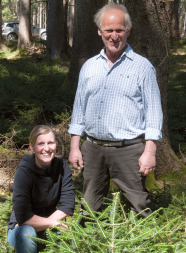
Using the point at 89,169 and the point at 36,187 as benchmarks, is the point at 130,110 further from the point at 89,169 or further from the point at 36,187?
the point at 36,187

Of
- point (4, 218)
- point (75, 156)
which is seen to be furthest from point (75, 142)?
point (4, 218)

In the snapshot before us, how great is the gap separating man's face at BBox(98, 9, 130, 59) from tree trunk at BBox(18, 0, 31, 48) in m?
19.2

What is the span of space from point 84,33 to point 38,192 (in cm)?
740

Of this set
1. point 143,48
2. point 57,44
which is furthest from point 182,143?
point 57,44

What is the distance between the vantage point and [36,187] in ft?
9.84

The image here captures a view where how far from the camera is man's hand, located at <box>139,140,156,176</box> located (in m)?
2.87

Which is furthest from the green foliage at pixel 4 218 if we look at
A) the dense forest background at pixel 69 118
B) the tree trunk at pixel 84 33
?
the tree trunk at pixel 84 33

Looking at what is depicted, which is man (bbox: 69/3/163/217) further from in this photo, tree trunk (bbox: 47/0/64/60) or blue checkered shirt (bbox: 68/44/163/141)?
tree trunk (bbox: 47/0/64/60)

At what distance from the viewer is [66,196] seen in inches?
122

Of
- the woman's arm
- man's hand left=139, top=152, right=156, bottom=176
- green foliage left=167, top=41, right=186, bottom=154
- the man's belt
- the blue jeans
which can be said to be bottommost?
green foliage left=167, top=41, right=186, bottom=154

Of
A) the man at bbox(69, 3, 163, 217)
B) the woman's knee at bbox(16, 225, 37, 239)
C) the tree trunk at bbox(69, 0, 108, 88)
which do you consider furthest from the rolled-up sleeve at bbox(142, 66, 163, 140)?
the tree trunk at bbox(69, 0, 108, 88)

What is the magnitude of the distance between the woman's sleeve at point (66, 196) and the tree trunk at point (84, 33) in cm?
688

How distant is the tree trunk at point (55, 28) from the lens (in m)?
15.6

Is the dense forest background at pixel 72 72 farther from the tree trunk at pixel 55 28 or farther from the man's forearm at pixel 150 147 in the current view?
the man's forearm at pixel 150 147
